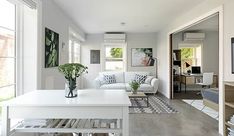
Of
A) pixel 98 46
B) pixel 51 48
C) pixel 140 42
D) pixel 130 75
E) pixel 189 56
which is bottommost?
pixel 130 75

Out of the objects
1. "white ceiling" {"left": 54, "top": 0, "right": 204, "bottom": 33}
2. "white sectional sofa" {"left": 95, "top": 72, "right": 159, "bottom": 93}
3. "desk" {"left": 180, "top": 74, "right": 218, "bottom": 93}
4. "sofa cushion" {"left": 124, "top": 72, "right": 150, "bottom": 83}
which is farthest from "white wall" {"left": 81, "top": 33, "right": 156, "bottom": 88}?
"white ceiling" {"left": 54, "top": 0, "right": 204, "bottom": 33}

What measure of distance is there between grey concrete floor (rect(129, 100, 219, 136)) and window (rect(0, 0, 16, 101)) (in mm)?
1954

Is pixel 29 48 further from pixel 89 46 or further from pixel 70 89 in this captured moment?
pixel 89 46

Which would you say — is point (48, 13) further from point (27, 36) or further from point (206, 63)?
point (206, 63)

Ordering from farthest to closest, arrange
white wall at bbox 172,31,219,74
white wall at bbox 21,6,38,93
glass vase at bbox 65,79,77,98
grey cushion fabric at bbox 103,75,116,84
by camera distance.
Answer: white wall at bbox 172,31,219,74 → grey cushion fabric at bbox 103,75,116,84 → white wall at bbox 21,6,38,93 → glass vase at bbox 65,79,77,98

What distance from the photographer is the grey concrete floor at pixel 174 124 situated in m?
3.42

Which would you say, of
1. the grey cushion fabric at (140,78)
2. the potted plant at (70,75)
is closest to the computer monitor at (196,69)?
the grey cushion fabric at (140,78)

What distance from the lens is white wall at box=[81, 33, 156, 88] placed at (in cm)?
864

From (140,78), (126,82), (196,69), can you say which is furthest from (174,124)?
(196,69)

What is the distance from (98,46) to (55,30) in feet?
14.3

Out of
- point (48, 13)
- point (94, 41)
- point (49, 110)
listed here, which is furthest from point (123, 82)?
point (49, 110)

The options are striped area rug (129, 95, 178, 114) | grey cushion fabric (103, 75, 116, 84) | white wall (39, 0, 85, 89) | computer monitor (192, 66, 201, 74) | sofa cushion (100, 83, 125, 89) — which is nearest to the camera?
white wall (39, 0, 85, 89)

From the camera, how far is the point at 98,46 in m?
8.72

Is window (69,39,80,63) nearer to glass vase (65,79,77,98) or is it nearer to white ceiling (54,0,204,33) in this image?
white ceiling (54,0,204,33)
